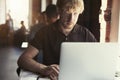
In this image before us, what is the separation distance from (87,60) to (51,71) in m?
0.64

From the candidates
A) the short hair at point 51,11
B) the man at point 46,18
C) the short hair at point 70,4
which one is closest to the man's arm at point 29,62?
the man at point 46,18

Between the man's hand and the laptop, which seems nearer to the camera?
the laptop

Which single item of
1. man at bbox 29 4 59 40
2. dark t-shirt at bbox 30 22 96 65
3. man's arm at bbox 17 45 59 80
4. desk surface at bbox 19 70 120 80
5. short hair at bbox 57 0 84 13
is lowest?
desk surface at bbox 19 70 120 80

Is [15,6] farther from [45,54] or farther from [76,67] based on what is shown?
[76,67]

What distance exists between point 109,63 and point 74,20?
2.37 feet

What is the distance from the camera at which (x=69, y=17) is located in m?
2.42

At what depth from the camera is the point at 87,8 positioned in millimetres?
2412

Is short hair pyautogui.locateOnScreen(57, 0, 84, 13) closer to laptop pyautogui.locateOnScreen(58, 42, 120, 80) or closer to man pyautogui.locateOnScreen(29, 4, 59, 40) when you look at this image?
man pyautogui.locateOnScreen(29, 4, 59, 40)

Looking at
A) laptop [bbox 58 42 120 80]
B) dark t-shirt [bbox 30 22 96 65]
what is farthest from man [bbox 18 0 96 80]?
laptop [bbox 58 42 120 80]

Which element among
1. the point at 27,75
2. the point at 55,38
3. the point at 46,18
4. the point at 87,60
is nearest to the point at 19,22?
the point at 46,18

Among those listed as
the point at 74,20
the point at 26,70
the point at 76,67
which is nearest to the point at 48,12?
the point at 74,20

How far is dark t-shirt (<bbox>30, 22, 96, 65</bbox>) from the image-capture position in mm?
2406

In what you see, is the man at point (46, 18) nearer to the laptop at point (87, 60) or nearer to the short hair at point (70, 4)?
the short hair at point (70, 4)

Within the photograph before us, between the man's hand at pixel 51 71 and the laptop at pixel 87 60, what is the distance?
48 centimetres
